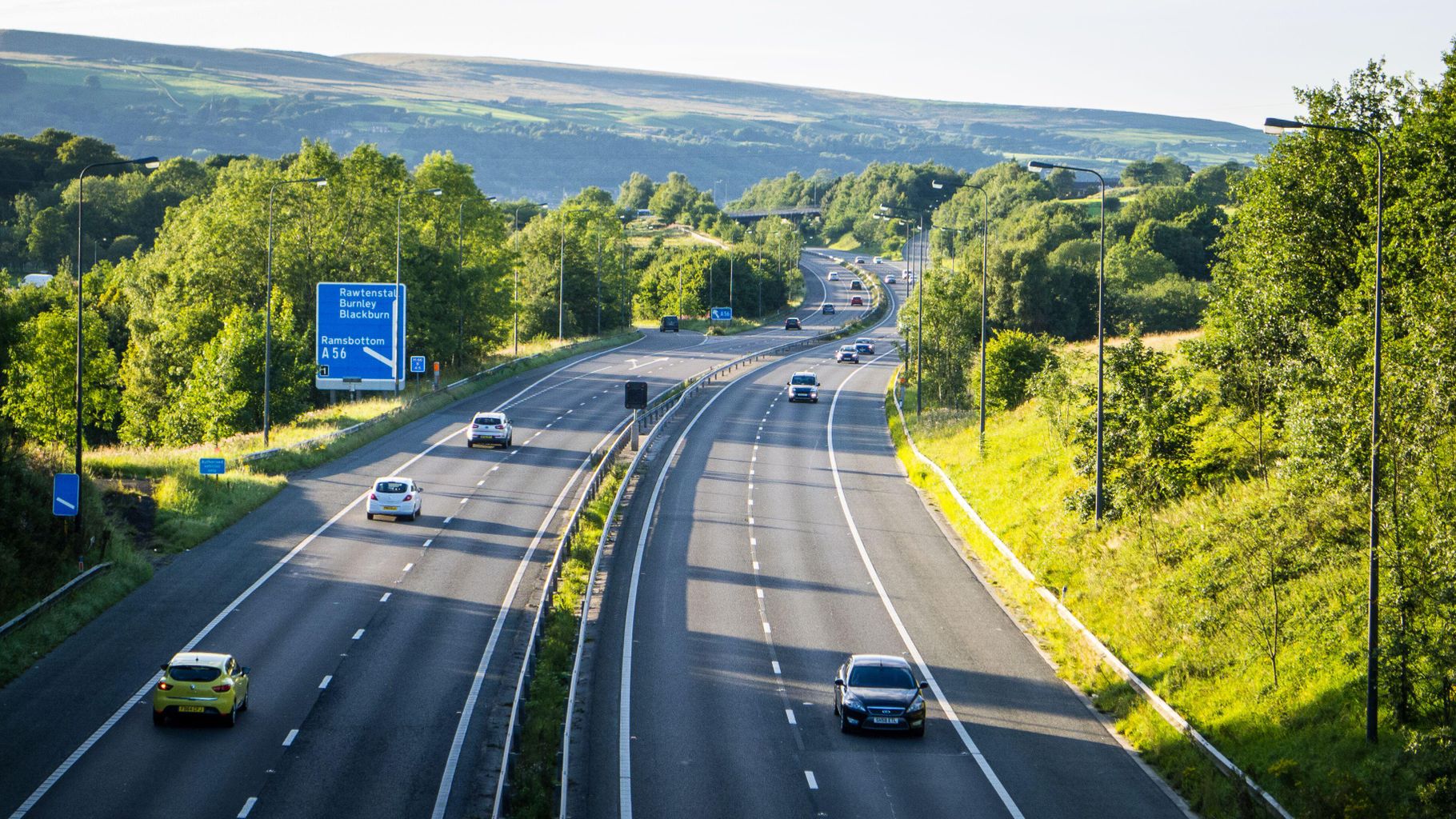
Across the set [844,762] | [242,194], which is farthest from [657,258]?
[844,762]

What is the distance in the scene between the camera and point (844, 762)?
939 inches

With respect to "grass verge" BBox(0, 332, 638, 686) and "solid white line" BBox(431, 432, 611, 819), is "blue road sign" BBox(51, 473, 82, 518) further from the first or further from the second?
"solid white line" BBox(431, 432, 611, 819)

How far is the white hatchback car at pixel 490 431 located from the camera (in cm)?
5897

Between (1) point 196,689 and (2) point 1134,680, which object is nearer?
(1) point 196,689

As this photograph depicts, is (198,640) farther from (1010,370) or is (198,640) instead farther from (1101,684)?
(1010,370)

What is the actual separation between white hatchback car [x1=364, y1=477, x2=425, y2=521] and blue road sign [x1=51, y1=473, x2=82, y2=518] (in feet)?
35.7

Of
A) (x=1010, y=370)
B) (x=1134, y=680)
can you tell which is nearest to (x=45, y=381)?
(x=1010, y=370)

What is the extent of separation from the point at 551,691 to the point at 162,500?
22.0 metres

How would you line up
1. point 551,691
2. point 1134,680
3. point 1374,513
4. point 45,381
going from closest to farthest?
point 1374,513 < point 551,691 < point 1134,680 < point 45,381

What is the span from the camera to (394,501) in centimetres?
4391

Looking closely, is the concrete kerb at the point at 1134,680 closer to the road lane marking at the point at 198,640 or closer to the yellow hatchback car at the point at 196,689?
the road lane marking at the point at 198,640

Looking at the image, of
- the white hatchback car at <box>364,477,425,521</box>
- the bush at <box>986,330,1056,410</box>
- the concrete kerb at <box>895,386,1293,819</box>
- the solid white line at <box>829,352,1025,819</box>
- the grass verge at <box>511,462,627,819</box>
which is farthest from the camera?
the bush at <box>986,330,1056,410</box>

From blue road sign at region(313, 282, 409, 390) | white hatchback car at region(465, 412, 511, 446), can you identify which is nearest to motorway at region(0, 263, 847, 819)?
blue road sign at region(313, 282, 409, 390)

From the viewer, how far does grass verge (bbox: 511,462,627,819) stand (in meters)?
20.7
